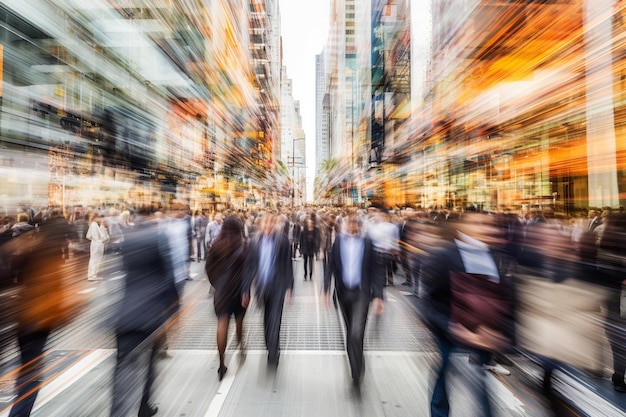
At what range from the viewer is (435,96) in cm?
2873

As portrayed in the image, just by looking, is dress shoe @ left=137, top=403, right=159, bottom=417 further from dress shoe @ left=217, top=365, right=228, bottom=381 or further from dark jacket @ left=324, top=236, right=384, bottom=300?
dark jacket @ left=324, top=236, right=384, bottom=300

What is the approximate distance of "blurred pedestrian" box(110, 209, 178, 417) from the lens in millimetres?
3705

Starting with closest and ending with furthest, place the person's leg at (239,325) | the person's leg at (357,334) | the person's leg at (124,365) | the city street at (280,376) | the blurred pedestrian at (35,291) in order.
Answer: the blurred pedestrian at (35,291) < the person's leg at (124,365) < the city street at (280,376) < the person's leg at (357,334) < the person's leg at (239,325)

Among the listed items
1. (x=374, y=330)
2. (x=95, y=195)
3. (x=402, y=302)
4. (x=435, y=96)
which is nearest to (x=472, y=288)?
(x=374, y=330)

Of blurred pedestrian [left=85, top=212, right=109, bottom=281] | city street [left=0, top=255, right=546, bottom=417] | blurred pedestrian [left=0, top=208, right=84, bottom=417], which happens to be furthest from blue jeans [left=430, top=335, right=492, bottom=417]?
blurred pedestrian [left=85, top=212, right=109, bottom=281]

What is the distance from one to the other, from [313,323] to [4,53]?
8.24 m

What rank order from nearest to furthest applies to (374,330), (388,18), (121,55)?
(374,330) < (121,55) < (388,18)

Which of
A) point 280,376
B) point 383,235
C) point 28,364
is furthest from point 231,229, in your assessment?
point 383,235

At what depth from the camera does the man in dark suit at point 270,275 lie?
4.97 meters

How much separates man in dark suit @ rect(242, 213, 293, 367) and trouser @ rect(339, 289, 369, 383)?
37.6 inches

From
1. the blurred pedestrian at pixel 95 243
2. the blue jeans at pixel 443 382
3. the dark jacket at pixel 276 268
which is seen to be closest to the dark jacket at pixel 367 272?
the dark jacket at pixel 276 268

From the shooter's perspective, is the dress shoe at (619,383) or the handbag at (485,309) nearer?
the handbag at (485,309)

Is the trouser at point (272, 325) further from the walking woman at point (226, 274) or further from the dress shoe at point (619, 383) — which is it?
the dress shoe at point (619, 383)

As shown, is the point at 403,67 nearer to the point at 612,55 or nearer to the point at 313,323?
the point at 612,55
